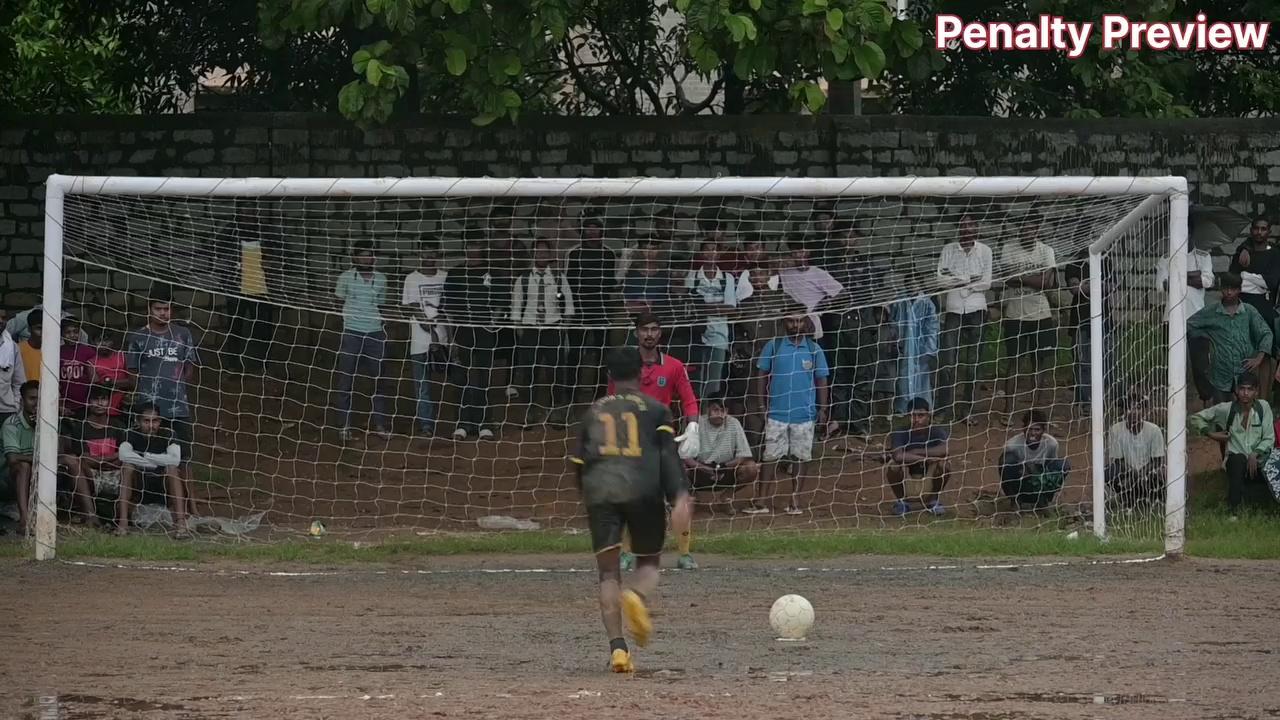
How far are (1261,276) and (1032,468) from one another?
3772mm

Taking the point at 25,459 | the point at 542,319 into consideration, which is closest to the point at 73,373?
the point at 25,459

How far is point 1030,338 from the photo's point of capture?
16031 millimetres

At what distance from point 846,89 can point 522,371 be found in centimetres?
512

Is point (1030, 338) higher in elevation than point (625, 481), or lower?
higher

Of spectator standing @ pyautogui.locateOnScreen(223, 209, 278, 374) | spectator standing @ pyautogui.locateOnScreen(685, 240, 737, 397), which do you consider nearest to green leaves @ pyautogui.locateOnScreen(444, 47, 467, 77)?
spectator standing @ pyautogui.locateOnScreen(223, 209, 278, 374)

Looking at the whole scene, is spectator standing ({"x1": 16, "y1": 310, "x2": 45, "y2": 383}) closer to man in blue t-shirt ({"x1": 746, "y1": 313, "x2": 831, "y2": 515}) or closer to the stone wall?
the stone wall

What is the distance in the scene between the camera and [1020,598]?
427 inches

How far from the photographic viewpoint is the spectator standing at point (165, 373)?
13758 mm

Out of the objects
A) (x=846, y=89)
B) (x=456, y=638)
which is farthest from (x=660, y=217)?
(x=456, y=638)

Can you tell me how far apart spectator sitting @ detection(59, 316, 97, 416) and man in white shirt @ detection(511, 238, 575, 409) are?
3475 mm

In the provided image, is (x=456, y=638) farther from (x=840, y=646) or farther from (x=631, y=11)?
(x=631, y=11)

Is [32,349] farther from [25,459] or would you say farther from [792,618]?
[792,618]

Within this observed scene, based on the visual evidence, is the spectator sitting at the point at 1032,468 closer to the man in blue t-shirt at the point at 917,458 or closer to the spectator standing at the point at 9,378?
the man in blue t-shirt at the point at 917,458

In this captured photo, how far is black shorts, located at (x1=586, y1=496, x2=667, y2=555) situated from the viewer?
330 inches
